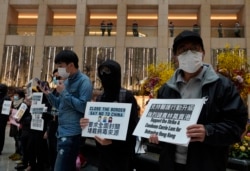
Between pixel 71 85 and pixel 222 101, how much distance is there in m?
1.89

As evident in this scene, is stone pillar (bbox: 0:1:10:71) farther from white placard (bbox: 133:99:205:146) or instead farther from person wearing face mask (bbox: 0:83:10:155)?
white placard (bbox: 133:99:205:146)

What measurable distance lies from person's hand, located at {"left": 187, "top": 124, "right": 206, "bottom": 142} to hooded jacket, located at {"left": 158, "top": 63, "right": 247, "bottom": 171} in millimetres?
37

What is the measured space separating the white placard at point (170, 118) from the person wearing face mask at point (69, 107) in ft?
3.69

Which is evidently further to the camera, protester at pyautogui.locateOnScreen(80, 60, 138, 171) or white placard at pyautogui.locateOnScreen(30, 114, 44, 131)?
white placard at pyautogui.locateOnScreen(30, 114, 44, 131)

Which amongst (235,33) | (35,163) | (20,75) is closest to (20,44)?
(20,75)

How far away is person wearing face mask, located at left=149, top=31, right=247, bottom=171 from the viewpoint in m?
1.64

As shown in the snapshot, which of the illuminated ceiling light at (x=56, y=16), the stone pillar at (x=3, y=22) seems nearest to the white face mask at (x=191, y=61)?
the stone pillar at (x=3, y=22)

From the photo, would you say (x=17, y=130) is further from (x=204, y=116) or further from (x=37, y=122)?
(x=204, y=116)

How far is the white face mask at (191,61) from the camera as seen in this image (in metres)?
1.90

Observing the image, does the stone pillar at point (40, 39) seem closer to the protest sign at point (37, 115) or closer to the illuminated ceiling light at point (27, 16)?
the illuminated ceiling light at point (27, 16)

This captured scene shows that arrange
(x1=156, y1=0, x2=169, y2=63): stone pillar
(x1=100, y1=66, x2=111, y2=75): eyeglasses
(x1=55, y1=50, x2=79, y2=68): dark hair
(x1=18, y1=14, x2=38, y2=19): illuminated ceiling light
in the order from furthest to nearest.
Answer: (x1=18, y1=14, x2=38, y2=19): illuminated ceiling light → (x1=156, y1=0, x2=169, y2=63): stone pillar → (x1=55, y1=50, x2=79, y2=68): dark hair → (x1=100, y1=66, x2=111, y2=75): eyeglasses

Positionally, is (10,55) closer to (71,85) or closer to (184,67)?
(71,85)

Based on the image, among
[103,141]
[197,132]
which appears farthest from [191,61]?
[103,141]

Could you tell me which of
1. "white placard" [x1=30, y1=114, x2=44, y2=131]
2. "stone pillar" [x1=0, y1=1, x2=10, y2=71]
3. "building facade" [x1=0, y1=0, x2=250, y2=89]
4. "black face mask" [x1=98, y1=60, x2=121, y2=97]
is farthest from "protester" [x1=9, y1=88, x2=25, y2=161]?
"stone pillar" [x1=0, y1=1, x2=10, y2=71]
